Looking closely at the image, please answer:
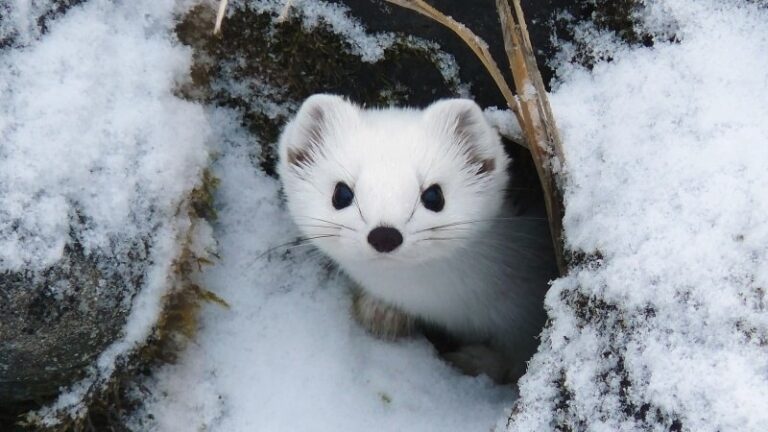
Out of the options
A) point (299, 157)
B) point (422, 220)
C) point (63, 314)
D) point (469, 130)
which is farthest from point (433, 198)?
point (63, 314)

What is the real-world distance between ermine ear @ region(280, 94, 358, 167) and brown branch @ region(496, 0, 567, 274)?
0.51 metres

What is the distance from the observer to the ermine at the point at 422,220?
1.93 m

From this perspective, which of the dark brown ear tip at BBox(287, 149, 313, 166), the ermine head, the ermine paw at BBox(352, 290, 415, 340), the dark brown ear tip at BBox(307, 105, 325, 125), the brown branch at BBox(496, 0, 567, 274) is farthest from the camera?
the ermine paw at BBox(352, 290, 415, 340)

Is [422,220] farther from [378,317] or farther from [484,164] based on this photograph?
[378,317]

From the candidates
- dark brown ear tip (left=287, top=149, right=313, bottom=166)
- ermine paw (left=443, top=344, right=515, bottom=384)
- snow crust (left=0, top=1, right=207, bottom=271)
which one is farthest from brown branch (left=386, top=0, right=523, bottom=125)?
ermine paw (left=443, top=344, right=515, bottom=384)

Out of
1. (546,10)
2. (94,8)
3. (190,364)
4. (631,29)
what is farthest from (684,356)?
(94,8)

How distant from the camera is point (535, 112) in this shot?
6.13 ft

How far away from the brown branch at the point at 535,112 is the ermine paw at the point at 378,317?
77cm

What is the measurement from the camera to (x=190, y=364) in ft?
7.28

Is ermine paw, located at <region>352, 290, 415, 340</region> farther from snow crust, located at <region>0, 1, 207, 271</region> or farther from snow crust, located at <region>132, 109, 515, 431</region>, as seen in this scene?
snow crust, located at <region>0, 1, 207, 271</region>

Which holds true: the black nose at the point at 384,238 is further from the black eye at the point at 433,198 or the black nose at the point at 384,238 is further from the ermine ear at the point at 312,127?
the ermine ear at the point at 312,127

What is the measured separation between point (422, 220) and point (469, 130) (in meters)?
0.35

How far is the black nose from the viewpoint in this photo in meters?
1.81

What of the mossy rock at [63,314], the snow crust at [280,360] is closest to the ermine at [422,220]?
the snow crust at [280,360]
